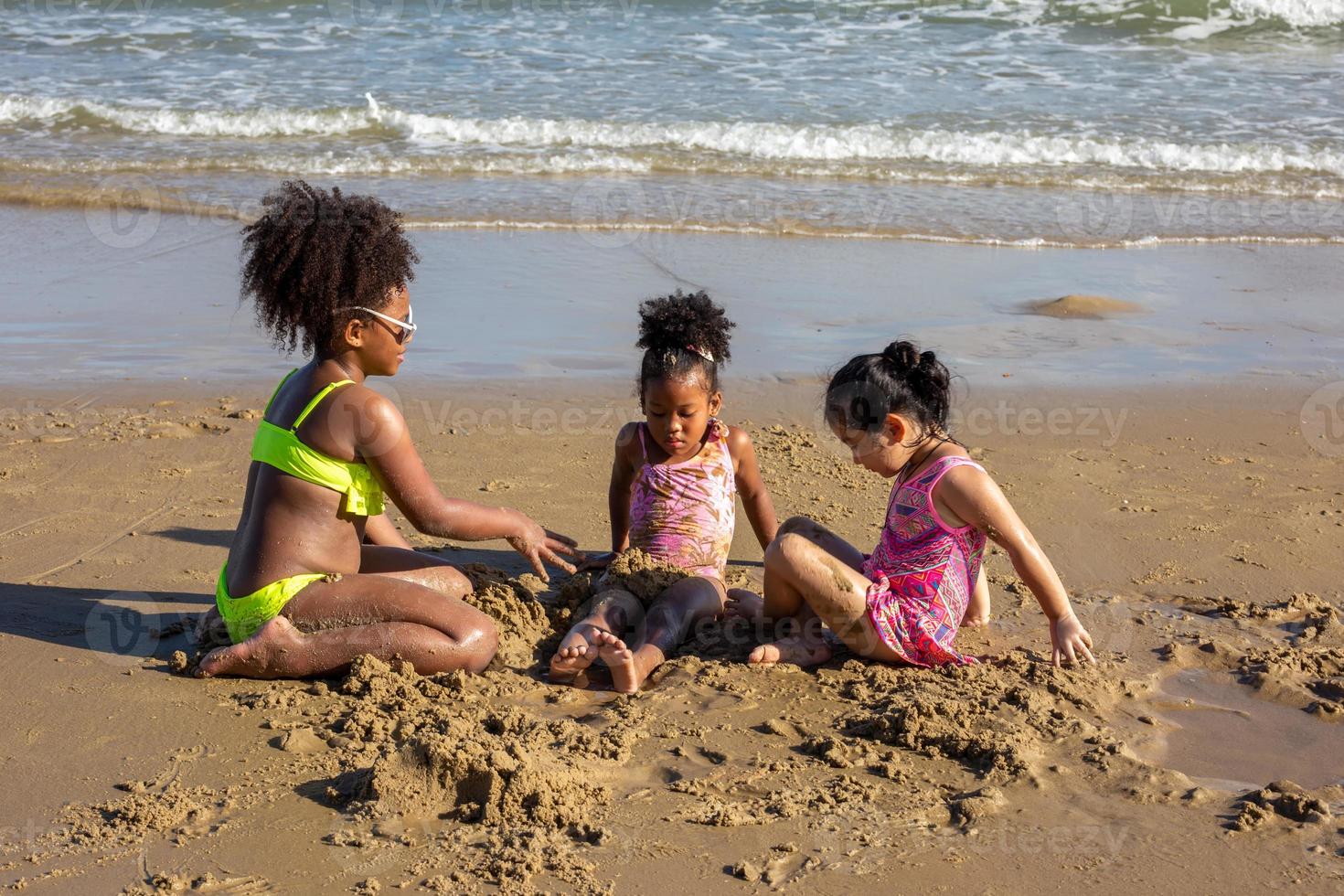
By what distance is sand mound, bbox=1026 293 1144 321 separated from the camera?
696 centimetres

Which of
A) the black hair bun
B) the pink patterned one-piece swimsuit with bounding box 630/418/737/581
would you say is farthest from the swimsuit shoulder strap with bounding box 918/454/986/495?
the pink patterned one-piece swimsuit with bounding box 630/418/737/581

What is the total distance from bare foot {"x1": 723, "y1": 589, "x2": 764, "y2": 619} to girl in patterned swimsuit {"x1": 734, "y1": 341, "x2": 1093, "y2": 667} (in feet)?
0.56

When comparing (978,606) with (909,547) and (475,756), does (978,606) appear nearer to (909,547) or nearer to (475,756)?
(909,547)

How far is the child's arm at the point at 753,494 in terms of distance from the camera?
426 cm

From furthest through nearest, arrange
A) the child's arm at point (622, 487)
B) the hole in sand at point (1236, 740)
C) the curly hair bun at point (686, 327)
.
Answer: the child's arm at point (622, 487) → the curly hair bun at point (686, 327) → the hole in sand at point (1236, 740)

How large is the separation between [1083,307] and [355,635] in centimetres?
493

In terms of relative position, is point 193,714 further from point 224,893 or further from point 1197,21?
point 1197,21

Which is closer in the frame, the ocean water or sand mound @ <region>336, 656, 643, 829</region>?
sand mound @ <region>336, 656, 643, 829</region>

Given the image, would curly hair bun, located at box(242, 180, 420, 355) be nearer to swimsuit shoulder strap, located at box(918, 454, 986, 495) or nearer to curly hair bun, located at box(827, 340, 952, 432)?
curly hair bun, located at box(827, 340, 952, 432)

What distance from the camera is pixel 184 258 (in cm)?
774

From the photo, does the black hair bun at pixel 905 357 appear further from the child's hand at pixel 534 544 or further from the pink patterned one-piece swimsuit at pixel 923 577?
the child's hand at pixel 534 544

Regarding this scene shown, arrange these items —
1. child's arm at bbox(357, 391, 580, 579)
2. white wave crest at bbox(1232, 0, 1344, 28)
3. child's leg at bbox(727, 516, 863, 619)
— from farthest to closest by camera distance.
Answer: white wave crest at bbox(1232, 0, 1344, 28)
child's leg at bbox(727, 516, 863, 619)
child's arm at bbox(357, 391, 580, 579)

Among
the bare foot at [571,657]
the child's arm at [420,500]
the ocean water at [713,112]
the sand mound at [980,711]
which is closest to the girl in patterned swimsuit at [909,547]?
the sand mound at [980,711]

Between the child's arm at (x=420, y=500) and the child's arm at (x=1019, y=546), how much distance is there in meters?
1.12
